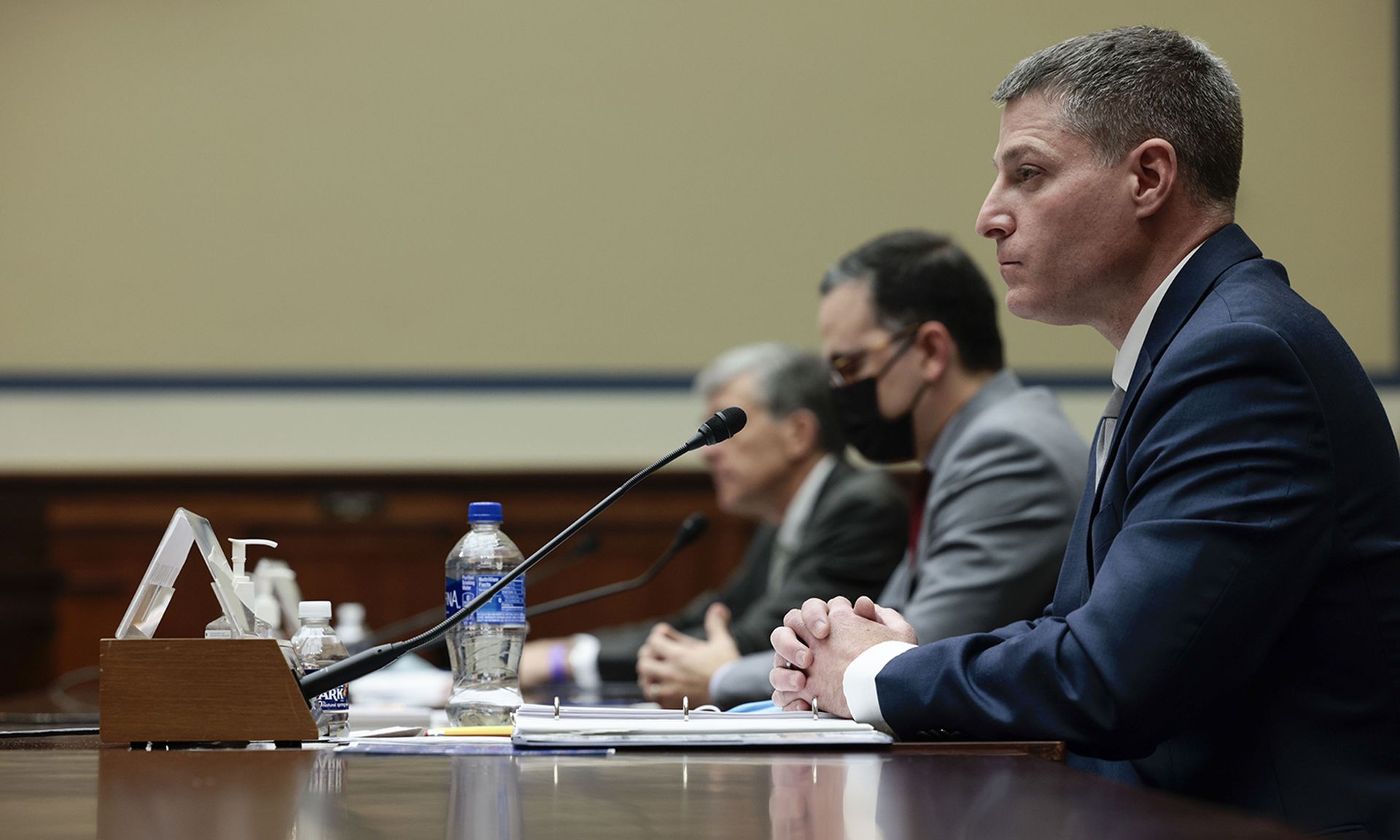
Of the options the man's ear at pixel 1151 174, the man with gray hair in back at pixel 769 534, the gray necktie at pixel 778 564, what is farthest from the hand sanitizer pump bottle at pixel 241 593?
the gray necktie at pixel 778 564

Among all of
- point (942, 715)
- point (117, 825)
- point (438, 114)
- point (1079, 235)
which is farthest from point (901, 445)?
point (438, 114)

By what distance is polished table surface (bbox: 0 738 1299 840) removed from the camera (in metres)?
0.88

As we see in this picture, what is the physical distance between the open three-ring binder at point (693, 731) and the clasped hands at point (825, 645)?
4 centimetres

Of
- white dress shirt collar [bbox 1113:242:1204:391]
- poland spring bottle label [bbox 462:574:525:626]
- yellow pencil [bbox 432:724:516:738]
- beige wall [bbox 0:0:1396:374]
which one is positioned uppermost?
beige wall [bbox 0:0:1396:374]

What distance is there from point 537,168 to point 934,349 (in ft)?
8.90

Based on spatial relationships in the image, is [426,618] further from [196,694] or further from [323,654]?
[196,694]

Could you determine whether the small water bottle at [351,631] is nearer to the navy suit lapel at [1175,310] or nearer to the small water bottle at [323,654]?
the small water bottle at [323,654]

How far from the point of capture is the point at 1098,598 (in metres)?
1.29

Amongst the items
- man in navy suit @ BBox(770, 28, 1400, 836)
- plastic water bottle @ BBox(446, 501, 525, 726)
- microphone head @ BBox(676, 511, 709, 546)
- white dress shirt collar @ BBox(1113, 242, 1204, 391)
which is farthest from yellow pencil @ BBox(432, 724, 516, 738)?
microphone head @ BBox(676, 511, 709, 546)

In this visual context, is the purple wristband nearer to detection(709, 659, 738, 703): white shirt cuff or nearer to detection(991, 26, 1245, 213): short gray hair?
detection(709, 659, 738, 703): white shirt cuff

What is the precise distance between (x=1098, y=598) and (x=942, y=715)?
0.61 feet

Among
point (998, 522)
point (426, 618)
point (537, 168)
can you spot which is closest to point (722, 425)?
point (998, 522)

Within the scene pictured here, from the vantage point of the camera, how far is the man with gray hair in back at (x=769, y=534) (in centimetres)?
282

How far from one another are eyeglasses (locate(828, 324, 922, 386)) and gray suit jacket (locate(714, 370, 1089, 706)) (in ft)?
0.82
